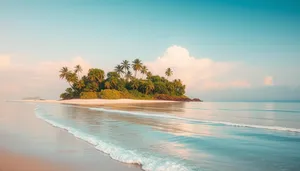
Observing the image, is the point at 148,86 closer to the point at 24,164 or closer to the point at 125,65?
the point at 125,65

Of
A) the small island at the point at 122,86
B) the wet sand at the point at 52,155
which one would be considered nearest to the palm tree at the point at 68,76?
the small island at the point at 122,86

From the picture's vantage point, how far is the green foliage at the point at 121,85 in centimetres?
9275

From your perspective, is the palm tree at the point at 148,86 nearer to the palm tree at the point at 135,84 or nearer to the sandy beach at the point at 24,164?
the palm tree at the point at 135,84

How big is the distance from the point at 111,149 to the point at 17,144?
454 centimetres

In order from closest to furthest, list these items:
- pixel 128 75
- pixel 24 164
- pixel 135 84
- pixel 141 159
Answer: pixel 24 164, pixel 141 159, pixel 135 84, pixel 128 75

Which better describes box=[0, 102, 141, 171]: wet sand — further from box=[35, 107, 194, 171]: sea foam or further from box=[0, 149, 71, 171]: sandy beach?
box=[35, 107, 194, 171]: sea foam

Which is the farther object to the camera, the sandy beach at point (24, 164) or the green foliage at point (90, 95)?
the green foliage at point (90, 95)

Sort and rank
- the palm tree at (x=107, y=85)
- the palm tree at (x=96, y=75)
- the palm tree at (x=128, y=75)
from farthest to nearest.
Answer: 1. the palm tree at (x=128, y=75)
2. the palm tree at (x=96, y=75)
3. the palm tree at (x=107, y=85)

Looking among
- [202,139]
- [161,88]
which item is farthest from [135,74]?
[202,139]

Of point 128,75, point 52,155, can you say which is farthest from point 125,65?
point 52,155

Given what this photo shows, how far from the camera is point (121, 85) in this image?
321 feet

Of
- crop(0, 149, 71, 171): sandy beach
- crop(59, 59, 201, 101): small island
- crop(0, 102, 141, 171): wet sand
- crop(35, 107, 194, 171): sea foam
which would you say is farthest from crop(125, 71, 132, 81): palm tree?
crop(0, 149, 71, 171): sandy beach

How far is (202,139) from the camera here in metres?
11.5

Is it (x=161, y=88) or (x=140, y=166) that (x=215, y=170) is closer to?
(x=140, y=166)
